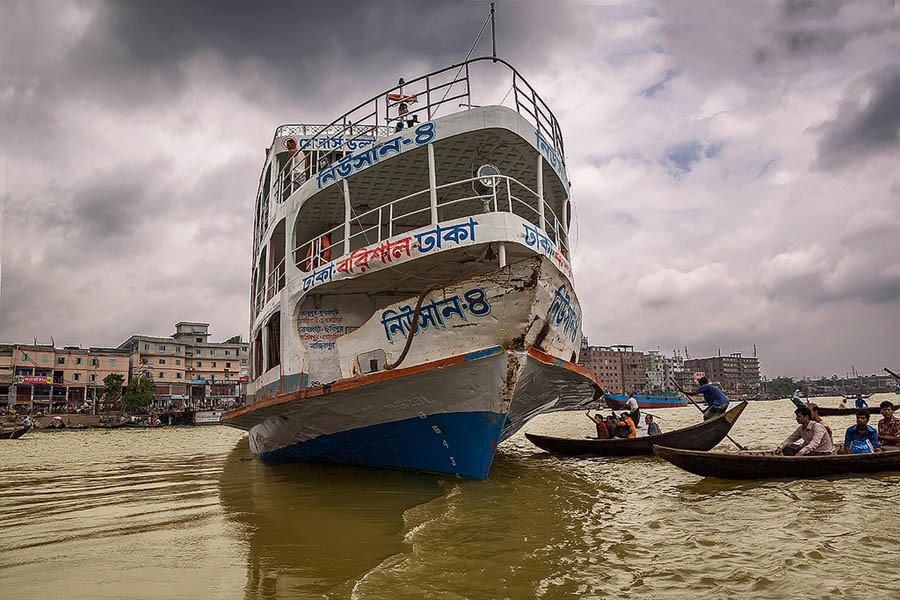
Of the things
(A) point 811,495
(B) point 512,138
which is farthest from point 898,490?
(B) point 512,138

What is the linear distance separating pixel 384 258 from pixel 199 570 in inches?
177

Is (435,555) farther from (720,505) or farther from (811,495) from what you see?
(811,495)

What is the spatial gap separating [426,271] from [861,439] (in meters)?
6.78

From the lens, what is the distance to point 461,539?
15.2ft

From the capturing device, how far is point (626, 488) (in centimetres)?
745

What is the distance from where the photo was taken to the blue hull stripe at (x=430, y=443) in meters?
7.00

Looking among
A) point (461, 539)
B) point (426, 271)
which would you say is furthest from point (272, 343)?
point (461, 539)

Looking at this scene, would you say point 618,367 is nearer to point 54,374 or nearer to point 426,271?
point 54,374

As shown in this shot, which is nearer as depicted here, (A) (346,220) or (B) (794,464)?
(B) (794,464)

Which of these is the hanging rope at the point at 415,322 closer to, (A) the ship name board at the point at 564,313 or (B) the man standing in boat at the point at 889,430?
(A) the ship name board at the point at 564,313

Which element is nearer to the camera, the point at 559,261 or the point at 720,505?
the point at 720,505

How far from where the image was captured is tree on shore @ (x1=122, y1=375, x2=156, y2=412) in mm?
51375

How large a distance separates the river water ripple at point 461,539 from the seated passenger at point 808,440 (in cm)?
71

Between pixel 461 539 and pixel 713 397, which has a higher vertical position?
pixel 713 397
